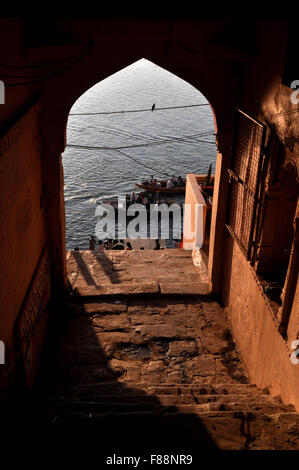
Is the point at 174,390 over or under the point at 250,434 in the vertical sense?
under

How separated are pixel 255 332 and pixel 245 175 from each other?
2238 millimetres

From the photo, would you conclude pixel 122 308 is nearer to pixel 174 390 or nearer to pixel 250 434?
pixel 174 390

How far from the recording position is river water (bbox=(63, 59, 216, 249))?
32.9 metres

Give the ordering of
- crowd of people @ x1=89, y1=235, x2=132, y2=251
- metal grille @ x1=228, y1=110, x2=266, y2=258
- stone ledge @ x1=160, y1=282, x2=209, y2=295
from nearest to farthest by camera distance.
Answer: metal grille @ x1=228, y1=110, x2=266, y2=258 < stone ledge @ x1=160, y1=282, x2=209, y2=295 < crowd of people @ x1=89, y1=235, x2=132, y2=251

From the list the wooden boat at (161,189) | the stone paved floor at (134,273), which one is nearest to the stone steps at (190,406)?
the stone paved floor at (134,273)

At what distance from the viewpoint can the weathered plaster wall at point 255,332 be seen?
16.2 feet

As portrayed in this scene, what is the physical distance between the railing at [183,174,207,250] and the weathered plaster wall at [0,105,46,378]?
526 cm

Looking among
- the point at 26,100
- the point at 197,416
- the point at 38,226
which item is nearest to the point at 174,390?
the point at 197,416

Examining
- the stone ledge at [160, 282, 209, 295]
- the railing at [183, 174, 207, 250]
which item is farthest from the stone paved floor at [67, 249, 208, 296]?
the railing at [183, 174, 207, 250]

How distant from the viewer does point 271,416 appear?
4.06 metres

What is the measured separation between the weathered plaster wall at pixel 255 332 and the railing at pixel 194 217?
3.58 m
